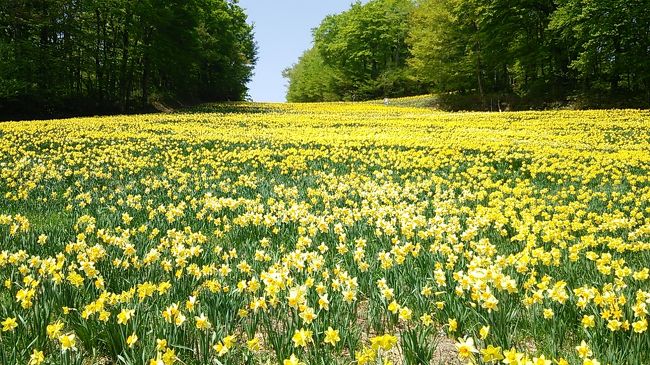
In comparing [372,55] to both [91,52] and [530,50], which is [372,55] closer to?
[530,50]

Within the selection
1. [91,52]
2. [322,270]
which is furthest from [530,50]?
[322,270]

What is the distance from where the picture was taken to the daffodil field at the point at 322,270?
2.32 meters

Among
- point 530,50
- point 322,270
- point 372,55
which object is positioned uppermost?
point 372,55

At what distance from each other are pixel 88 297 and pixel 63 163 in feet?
24.7

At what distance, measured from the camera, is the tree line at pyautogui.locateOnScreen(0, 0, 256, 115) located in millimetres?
25062

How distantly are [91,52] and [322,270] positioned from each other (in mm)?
33226

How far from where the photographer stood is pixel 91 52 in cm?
3066

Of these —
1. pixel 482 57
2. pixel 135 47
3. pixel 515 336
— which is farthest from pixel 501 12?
pixel 515 336

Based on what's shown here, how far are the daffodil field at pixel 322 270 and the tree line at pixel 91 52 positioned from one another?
803 inches

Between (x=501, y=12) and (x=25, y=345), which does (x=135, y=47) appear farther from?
(x=25, y=345)

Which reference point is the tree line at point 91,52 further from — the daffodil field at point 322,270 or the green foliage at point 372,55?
the green foliage at point 372,55

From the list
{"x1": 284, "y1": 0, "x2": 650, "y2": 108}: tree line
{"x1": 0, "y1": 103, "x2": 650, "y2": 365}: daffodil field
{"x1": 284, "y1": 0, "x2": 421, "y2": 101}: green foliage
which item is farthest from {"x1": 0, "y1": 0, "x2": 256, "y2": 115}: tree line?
{"x1": 284, "y1": 0, "x2": 421, "y2": 101}: green foliage

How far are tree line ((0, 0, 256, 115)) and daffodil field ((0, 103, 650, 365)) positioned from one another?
20.4 meters

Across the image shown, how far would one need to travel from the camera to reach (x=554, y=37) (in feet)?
107
